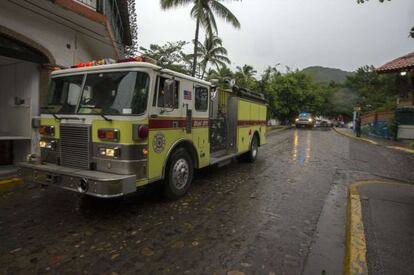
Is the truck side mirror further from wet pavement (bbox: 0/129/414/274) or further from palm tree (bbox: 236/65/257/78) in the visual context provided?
palm tree (bbox: 236/65/257/78)

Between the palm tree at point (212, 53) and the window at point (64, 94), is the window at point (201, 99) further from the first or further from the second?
the palm tree at point (212, 53)

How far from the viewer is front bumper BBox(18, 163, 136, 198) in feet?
13.2

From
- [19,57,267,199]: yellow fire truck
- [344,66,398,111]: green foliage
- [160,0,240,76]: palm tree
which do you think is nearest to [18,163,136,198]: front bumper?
[19,57,267,199]: yellow fire truck

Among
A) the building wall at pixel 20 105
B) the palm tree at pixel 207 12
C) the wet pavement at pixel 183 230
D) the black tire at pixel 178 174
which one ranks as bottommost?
the wet pavement at pixel 183 230

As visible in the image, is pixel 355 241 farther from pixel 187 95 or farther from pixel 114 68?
pixel 114 68

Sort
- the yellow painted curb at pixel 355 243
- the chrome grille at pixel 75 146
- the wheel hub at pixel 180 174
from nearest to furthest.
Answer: the yellow painted curb at pixel 355 243 < the chrome grille at pixel 75 146 < the wheel hub at pixel 180 174

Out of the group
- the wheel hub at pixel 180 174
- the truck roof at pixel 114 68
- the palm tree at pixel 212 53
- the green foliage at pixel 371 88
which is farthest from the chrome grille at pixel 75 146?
the green foliage at pixel 371 88

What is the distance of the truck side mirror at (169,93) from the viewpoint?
15.7 feet

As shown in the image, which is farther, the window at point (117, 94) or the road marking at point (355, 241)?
the window at point (117, 94)

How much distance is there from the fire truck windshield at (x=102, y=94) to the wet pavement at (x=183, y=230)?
1794 millimetres

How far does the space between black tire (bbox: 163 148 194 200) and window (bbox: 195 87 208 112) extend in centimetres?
115

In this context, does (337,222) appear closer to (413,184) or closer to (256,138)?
(413,184)

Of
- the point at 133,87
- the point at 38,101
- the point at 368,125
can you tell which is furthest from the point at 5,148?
the point at 368,125

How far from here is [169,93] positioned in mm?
4902
